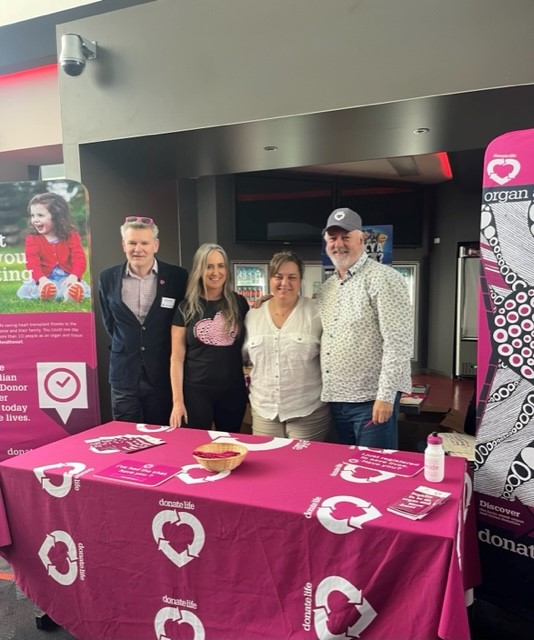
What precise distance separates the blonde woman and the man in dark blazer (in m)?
0.14

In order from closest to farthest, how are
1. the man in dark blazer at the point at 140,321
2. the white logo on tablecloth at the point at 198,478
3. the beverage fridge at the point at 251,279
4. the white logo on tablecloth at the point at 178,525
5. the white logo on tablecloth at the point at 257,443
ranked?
the white logo on tablecloth at the point at 178,525 → the white logo on tablecloth at the point at 198,478 → the white logo on tablecloth at the point at 257,443 → the man in dark blazer at the point at 140,321 → the beverage fridge at the point at 251,279

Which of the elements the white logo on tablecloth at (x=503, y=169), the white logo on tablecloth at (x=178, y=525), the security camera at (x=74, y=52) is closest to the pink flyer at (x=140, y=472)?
the white logo on tablecloth at (x=178, y=525)

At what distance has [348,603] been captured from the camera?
1301 mm

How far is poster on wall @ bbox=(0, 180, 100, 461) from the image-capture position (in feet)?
8.30

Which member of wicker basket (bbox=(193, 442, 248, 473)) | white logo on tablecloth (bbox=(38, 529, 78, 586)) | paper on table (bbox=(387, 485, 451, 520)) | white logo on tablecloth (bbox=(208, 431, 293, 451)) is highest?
wicker basket (bbox=(193, 442, 248, 473))

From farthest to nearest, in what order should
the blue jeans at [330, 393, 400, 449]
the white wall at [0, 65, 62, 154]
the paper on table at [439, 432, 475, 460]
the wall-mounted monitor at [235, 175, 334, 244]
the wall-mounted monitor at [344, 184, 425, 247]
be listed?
1. the wall-mounted monitor at [344, 184, 425, 247]
2. the wall-mounted monitor at [235, 175, 334, 244]
3. the white wall at [0, 65, 62, 154]
4. the paper on table at [439, 432, 475, 460]
5. the blue jeans at [330, 393, 400, 449]

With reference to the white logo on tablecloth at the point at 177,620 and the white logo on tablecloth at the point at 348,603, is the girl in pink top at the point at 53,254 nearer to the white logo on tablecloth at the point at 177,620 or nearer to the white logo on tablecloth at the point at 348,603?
the white logo on tablecloth at the point at 177,620

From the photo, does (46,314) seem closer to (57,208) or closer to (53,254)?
(53,254)

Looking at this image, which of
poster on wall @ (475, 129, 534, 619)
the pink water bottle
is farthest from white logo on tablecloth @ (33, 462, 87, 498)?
poster on wall @ (475, 129, 534, 619)

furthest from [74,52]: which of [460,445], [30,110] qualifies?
[460,445]

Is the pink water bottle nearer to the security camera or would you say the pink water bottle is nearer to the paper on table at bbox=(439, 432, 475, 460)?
the paper on table at bbox=(439, 432, 475, 460)

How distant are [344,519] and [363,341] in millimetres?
860

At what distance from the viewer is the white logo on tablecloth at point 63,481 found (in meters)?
1.65

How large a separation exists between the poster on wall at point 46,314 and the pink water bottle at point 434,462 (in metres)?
1.80
